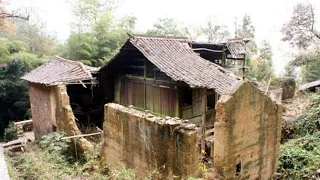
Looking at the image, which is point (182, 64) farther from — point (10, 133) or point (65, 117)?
point (10, 133)

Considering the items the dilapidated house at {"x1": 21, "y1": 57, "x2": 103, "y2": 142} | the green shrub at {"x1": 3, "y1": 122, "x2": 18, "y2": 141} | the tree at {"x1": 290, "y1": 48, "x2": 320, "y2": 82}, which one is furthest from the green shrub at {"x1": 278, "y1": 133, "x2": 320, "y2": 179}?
the green shrub at {"x1": 3, "y1": 122, "x2": 18, "y2": 141}

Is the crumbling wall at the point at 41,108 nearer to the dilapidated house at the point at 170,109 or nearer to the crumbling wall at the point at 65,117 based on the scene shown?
the dilapidated house at the point at 170,109

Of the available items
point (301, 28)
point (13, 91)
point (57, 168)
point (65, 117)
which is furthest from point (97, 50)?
point (301, 28)

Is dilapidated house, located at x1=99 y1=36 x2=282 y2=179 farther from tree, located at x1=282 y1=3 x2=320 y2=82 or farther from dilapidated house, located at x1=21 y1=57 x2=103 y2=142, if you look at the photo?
tree, located at x1=282 y1=3 x2=320 y2=82

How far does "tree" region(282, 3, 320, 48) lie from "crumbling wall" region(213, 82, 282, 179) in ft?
39.3

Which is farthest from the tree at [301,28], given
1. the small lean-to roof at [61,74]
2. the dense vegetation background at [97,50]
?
the small lean-to roof at [61,74]

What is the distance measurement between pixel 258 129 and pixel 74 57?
1698cm

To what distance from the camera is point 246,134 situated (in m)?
7.10

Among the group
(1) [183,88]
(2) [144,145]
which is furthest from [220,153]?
(1) [183,88]

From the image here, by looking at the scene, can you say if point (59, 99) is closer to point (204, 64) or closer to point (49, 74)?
point (49, 74)

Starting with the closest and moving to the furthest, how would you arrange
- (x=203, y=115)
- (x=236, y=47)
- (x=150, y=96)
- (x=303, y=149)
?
1. (x=303, y=149)
2. (x=203, y=115)
3. (x=150, y=96)
4. (x=236, y=47)

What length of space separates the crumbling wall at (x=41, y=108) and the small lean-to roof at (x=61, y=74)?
0.45m

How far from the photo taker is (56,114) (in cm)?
1230

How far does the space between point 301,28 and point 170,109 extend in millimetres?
12453
